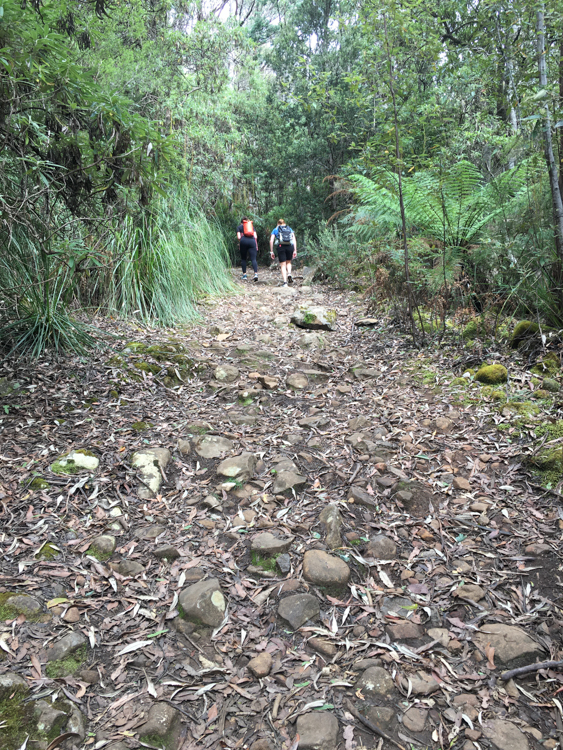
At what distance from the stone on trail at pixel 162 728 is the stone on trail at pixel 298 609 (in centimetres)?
55

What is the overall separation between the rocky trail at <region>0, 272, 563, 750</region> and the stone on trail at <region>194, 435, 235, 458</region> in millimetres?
19

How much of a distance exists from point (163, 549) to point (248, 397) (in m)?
1.77

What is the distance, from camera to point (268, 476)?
2848 millimetres

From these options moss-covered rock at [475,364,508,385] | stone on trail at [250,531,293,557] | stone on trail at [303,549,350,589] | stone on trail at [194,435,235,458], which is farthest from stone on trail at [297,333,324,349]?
stone on trail at [303,549,350,589]

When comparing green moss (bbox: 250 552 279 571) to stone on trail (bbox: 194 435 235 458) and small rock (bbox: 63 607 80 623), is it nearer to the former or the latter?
small rock (bbox: 63 607 80 623)

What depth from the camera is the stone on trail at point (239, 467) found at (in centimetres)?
282

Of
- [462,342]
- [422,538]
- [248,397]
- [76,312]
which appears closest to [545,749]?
[422,538]

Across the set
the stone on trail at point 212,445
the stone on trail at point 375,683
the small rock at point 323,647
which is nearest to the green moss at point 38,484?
the stone on trail at point 212,445

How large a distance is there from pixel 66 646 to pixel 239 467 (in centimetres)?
135

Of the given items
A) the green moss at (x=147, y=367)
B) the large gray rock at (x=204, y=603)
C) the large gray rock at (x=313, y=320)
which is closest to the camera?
the large gray rock at (x=204, y=603)

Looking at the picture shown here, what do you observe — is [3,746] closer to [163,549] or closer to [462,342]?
[163,549]

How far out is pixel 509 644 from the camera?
1.72 m

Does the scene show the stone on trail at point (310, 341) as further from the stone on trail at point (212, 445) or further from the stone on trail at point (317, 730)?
the stone on trail at point (317, 730)

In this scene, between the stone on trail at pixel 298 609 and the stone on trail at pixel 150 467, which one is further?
the stone on trail at pixel 150 467
